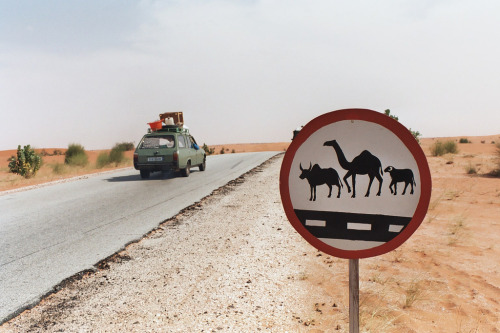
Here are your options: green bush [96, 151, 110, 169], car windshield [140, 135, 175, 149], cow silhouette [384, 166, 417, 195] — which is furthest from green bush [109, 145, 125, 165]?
cow silhouette [384, 166, 417, 195]

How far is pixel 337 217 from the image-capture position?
214cm

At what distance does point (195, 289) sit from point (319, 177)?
2.80 meters

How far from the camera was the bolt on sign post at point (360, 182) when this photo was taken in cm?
206

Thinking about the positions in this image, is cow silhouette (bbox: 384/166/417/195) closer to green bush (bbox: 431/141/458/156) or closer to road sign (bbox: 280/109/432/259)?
road sign (bbox: 280/109/432/259)

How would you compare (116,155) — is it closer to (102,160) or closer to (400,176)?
(102,160)

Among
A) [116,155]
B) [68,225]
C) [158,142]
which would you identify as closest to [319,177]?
[68,225]

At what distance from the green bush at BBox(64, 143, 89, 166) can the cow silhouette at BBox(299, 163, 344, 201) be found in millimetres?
27273

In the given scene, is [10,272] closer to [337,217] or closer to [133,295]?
[133,295]

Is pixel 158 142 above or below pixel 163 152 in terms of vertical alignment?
above

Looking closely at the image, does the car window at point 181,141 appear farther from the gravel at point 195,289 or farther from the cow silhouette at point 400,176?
the cow silhouette at point 400,176

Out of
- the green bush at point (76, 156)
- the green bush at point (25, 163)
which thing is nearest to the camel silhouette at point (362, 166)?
the green bush at point (25, 163)

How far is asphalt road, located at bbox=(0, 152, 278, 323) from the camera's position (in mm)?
4992

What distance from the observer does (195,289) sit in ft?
14.4

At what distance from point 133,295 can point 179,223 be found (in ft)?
11.4
